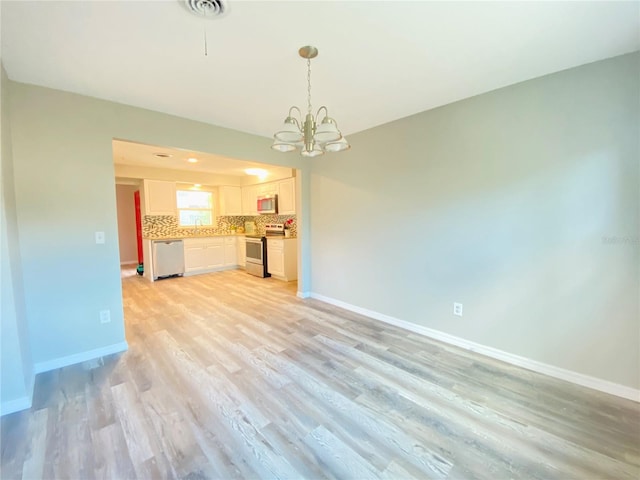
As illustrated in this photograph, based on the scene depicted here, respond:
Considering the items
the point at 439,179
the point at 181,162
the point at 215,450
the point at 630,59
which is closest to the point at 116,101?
the point at 181,162

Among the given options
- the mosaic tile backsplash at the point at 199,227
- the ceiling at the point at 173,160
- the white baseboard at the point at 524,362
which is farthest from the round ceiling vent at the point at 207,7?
the mosaic tile backsplash at the point at 199,227

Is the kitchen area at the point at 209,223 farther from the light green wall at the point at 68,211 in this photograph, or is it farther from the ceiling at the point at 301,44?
the ceiling at the point at 301,44

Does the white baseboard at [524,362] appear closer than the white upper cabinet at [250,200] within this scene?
Yes

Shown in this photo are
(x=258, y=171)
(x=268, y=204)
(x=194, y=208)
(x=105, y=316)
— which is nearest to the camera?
(x=105, y=316)

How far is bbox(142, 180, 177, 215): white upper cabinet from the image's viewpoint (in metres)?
5.48

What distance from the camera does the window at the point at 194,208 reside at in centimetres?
628

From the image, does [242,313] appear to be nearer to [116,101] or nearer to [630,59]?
[116,101]

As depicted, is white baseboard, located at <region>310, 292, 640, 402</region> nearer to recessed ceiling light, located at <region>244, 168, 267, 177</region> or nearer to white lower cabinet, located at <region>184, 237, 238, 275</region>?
recessed ceiling light, located at <region>244, 168, 267, 177</region>

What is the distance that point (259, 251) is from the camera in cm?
581

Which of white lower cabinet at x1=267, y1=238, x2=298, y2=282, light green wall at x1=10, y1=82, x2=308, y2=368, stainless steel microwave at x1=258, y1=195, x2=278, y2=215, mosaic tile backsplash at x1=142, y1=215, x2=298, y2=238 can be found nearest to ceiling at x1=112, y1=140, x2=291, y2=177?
stainless steel microwave at x1=258, y1=195, x2=278, y2=215

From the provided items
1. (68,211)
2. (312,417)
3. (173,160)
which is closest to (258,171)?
(173,160)

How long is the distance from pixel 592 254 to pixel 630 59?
139 cm

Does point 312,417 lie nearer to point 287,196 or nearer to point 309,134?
point 309,134

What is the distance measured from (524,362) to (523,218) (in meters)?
1.28
